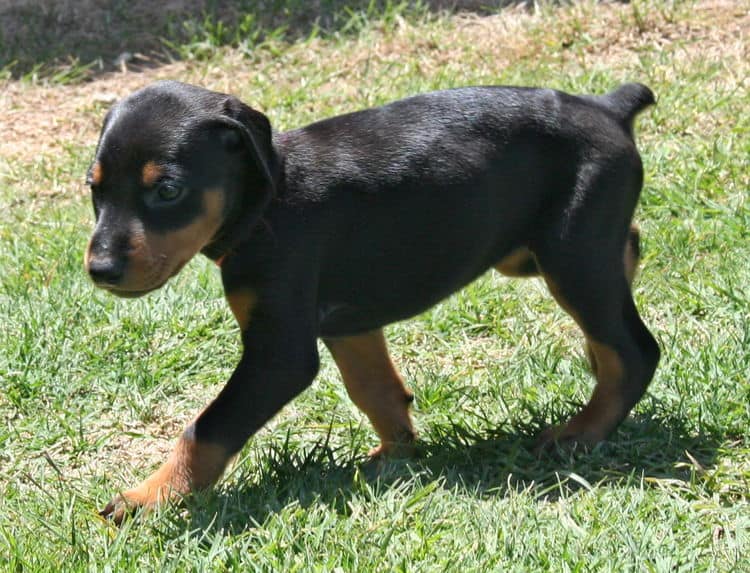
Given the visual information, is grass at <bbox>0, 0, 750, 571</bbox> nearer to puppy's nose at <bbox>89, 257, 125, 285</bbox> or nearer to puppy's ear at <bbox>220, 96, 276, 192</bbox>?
puppy's nose at <bbox>89, 257, 125, 285</bbox>

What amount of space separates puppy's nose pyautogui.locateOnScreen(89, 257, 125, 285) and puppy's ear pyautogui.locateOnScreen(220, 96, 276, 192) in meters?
0.57

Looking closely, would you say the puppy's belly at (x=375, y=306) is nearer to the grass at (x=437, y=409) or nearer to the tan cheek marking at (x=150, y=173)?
the grass at (x=437, y=409)

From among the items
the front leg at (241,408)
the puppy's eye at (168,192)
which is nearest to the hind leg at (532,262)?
the front leg at (241,408)

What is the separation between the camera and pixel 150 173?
400 cm

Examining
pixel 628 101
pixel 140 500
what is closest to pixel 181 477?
pixel 140 500

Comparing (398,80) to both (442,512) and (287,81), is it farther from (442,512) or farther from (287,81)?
(442,512)

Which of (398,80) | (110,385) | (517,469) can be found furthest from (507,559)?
(398,80)

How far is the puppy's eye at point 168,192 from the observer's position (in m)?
4.01

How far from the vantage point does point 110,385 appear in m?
5.52

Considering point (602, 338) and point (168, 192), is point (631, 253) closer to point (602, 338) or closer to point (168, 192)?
point (602, 338)

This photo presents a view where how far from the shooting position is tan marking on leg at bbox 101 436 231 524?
416 cm

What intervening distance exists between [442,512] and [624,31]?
573 cm

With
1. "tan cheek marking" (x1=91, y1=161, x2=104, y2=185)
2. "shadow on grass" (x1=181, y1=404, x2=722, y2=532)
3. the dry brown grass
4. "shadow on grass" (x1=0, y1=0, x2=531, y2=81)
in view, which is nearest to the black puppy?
"tan cheek marking" (x1=91, y1=161, x2=104, y2=185)

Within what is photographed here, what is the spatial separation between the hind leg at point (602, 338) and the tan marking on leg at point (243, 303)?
112cm
